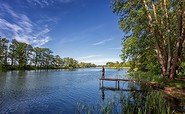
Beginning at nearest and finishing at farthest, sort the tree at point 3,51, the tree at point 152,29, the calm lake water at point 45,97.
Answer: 1. the calm lake water at point 45,97
2. the tree at point 152,29
3. the tree at point 3,51

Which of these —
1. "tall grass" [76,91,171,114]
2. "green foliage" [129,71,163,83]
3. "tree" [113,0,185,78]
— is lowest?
"tall grass" [76,91,171,114]

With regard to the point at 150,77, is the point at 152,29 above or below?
above

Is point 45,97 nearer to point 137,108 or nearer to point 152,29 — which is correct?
point 137,108

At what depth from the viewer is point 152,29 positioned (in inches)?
614

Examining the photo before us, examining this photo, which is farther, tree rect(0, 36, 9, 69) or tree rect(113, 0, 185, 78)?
tree rect(0, 36, 9, 69)

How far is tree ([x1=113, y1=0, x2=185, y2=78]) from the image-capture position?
15289mm

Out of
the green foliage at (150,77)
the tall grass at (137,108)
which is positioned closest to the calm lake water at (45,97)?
the tall grass at (137,108)

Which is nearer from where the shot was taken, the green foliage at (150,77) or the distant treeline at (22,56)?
the green foliage at (150,77)

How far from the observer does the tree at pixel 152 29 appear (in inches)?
602

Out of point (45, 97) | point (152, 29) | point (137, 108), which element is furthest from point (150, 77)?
point (45, 97)

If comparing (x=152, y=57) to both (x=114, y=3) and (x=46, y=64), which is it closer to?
(x=114, y=3)

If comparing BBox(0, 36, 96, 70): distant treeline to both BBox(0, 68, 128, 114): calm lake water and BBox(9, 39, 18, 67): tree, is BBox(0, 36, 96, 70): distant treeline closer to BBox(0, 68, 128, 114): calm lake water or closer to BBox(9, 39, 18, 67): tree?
BBox(9, 39, 18, 67): tree

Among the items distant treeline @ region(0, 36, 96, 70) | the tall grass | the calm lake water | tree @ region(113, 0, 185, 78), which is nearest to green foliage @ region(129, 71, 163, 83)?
tree @ region(113, 0, 185, 78)

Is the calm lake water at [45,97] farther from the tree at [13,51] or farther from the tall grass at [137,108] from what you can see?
the tree at [13,51]
